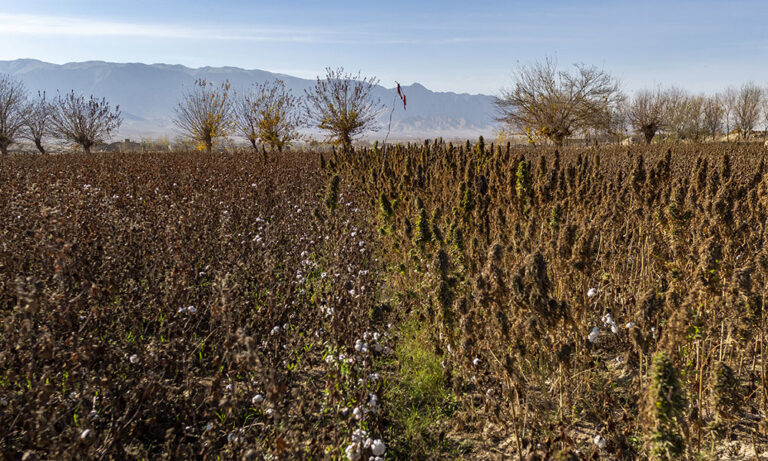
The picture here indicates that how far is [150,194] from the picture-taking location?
747 centimetres

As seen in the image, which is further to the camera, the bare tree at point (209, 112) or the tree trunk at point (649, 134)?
the tree trunk at point (649, 134)

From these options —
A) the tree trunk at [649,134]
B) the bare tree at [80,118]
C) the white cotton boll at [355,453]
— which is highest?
the tree trunk at [649,134]

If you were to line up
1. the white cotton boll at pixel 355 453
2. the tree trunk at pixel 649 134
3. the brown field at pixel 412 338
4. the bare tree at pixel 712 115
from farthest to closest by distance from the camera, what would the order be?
the bare tree at pixel 712 115 < the tree trunk at pixel 649 134 < the brown field at pixel 412 338 < the white cotton boll at pixel 355 453

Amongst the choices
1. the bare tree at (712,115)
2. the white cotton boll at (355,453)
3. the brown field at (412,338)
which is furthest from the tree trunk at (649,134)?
the white cotton boll at (355,453)

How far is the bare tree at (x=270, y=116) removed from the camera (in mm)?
26828

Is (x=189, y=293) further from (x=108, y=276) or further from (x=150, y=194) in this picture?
(x=150, y=194)

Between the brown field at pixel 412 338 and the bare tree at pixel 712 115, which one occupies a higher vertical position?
the bare tree at pixel 712 115

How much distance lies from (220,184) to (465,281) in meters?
6.36

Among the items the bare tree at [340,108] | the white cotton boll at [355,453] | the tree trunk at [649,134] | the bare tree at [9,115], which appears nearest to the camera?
the white cotton boll at [355,453]

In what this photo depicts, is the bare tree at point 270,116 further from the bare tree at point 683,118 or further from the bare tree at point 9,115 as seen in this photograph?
the bare tree at point 683,118

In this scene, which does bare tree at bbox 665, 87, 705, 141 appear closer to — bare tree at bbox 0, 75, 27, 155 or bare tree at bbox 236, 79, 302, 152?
bare tree at bbox 236, 79, 302, 152

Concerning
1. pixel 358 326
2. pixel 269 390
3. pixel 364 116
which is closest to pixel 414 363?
pixel 358 326

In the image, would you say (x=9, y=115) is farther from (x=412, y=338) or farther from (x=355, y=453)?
(x=355, y=453)

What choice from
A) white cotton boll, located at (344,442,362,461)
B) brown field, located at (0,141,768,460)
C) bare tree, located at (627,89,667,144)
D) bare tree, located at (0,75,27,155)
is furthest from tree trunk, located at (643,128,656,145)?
bare tree, located at (0,75,27,155)
